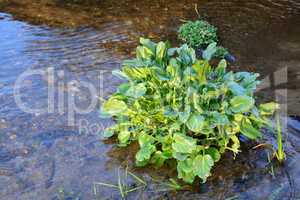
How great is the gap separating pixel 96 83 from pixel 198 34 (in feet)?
5.14

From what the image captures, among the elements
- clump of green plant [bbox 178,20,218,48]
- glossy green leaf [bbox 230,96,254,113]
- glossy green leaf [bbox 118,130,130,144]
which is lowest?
glossy green leaf [bbox 118,130,130,144]

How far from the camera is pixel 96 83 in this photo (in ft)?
15.3

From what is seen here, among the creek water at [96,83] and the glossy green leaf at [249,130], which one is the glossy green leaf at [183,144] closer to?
the creek water at [96,83]

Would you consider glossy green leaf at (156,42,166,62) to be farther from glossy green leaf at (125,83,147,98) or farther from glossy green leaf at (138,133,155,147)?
glossy green leaf at (138,133,155,147)

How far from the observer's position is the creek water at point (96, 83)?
134 inches

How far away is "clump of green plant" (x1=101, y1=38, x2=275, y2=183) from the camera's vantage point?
3234 millimetres

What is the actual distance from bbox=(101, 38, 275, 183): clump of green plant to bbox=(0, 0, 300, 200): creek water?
216mm

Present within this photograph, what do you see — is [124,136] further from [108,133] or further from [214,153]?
[214,153]

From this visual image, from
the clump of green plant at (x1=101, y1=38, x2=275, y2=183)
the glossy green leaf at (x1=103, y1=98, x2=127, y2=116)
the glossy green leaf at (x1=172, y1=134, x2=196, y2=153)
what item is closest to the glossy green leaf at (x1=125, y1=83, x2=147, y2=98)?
the clump of green plant at (x1=101, y1=38, x2=275, y2=183)

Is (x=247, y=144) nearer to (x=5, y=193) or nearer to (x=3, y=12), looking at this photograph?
(x=5, y=193)

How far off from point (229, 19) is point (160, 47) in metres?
3.12

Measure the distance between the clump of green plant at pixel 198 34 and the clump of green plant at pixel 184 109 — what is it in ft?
6.39

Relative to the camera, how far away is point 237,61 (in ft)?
17.1

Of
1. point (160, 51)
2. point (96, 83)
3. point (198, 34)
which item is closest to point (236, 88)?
point (160, 51)
